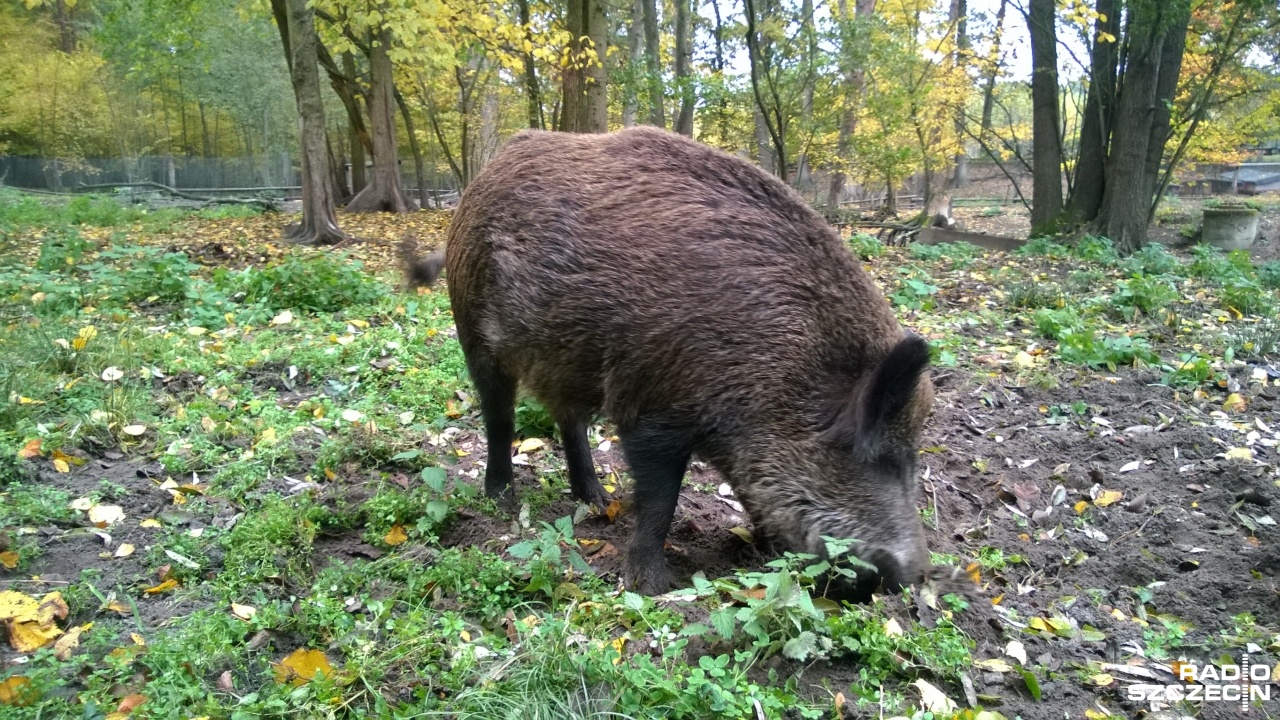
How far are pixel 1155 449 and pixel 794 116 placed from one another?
1047cm

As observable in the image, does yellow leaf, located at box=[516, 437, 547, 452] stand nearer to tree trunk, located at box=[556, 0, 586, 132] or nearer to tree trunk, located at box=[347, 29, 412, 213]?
tree trunk, located at box=[556, 0, 586, 132]

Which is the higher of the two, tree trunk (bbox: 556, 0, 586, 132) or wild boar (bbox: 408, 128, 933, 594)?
tree trunk (bbox: 556, 0, 586, 132)

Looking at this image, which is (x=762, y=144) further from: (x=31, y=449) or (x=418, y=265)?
(x=31, y=449)

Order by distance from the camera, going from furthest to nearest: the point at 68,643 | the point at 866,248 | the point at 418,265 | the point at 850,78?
1. the point at 850,78
2. the point at 866,248
3. the point at 418,265
4. the point at 68,643

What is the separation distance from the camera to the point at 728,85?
613 inches

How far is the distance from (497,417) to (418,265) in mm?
958

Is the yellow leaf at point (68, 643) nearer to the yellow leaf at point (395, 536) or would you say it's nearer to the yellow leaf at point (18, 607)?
the yellow leaf at point (18, 607)

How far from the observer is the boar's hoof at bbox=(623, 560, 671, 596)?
3066 millimetres

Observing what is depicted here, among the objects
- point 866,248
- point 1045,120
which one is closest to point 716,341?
point 866,248

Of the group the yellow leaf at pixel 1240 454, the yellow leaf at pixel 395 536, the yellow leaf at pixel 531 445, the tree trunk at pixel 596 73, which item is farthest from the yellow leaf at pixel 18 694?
the tree trunk at pixel 596 73

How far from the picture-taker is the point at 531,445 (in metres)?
4.61

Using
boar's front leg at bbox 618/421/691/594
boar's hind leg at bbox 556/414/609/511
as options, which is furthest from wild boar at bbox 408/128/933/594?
boar's hind leg at bbox 556/414/609/511

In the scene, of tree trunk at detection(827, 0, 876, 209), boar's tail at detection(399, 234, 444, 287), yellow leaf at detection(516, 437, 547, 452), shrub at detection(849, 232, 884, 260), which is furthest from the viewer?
tree trunk at detection(827, 0, 876, 209)

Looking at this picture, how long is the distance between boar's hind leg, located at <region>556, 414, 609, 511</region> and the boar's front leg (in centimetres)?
82
